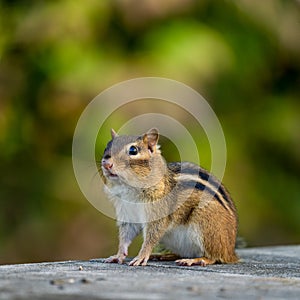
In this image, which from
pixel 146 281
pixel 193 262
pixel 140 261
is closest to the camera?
pixel 146 281

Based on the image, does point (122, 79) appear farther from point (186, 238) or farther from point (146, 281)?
point (146, 281)

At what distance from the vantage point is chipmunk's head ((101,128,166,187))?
4.62 m

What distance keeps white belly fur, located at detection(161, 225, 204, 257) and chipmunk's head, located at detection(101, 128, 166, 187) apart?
272mm

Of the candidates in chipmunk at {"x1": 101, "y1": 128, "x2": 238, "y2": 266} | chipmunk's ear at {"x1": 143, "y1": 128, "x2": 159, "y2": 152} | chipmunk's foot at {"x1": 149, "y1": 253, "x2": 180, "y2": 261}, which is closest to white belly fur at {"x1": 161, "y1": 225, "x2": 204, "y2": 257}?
chipmunk at {"x1": 101, "y1": 128, "x2": 238, "y2": 266}

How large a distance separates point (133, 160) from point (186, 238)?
477 millimetres

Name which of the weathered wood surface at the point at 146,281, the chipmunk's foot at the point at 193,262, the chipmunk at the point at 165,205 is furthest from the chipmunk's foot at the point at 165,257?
the weathered wood surface at the point at 146,281

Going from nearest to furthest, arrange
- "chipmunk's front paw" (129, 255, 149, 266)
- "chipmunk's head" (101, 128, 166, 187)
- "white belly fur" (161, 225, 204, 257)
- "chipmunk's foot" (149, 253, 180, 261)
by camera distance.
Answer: "chipmunk's front paw" (129, 255, 149, 266)
"chipmunk's head" (101, 128, 166, 187)
"white belly fur" (161, 225, 204, 257)
"chipmunk's foot" (149, 253, 180, 261)

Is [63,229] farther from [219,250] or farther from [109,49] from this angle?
[219,250]

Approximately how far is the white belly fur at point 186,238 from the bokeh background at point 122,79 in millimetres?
2735

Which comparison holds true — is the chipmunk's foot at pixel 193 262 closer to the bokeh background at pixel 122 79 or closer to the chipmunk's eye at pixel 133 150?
the chipmunk's eye at pixel 133 150

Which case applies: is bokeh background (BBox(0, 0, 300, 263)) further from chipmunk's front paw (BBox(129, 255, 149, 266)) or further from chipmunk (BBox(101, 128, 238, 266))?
chipmunk's front paw (BBox(129, 255, 149, 266))

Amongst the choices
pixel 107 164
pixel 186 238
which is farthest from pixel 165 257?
pixel 107 164

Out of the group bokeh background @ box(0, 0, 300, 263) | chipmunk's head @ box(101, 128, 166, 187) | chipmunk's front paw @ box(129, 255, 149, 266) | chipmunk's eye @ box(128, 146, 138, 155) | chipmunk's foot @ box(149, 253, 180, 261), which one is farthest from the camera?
bokeh background @ box(0, 0, 300, 263)

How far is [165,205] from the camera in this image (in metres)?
4.80
